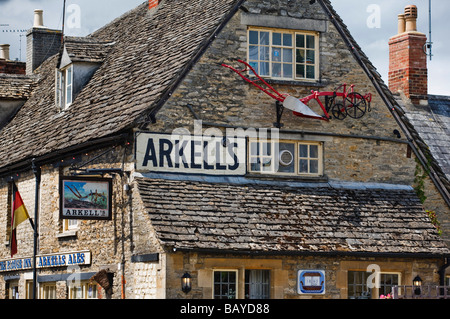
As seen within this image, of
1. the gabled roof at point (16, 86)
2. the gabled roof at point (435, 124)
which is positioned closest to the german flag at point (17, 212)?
the gabled roof at point (16, 86)

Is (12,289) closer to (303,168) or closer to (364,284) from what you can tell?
(303,168)

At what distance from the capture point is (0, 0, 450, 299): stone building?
2261cm

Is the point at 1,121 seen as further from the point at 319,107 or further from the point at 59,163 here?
the point at 319,107

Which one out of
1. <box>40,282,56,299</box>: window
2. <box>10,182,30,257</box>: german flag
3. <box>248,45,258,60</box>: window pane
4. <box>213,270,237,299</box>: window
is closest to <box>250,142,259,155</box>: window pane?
<box>248,45,258,60</box>: window pane

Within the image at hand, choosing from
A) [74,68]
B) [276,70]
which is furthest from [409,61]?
[74,68]

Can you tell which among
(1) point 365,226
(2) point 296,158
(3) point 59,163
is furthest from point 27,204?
(1) point 365,226

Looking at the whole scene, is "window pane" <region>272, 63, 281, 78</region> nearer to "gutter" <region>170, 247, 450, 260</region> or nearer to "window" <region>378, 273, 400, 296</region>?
"gutter" <region>170, 247, 450, 260</region>

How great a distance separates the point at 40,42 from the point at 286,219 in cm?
1741

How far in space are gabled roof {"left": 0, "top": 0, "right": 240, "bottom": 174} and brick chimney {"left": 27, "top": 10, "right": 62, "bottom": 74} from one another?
536cm

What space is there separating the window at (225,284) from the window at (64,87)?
322 inches

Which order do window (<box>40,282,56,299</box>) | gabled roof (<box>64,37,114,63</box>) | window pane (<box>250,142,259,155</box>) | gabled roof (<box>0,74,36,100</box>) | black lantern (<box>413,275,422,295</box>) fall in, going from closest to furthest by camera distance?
black lantern (<box>413,275,422,295</box>) → window pane (<box>250,142,259,155</box>) → window (<box>40,282,56,299</box>) → gabled roof (<box>64,37,114,63</box>) → gabled roof (<box>0,74,36,100</box>)

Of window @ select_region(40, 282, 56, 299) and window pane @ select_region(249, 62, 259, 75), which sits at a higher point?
window pane @ select_region(249, 62, 259, 75)

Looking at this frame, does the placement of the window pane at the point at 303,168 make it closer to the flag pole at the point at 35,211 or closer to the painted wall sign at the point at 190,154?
the painted wall sign at the point at 190,154

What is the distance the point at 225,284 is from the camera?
74.0ft
